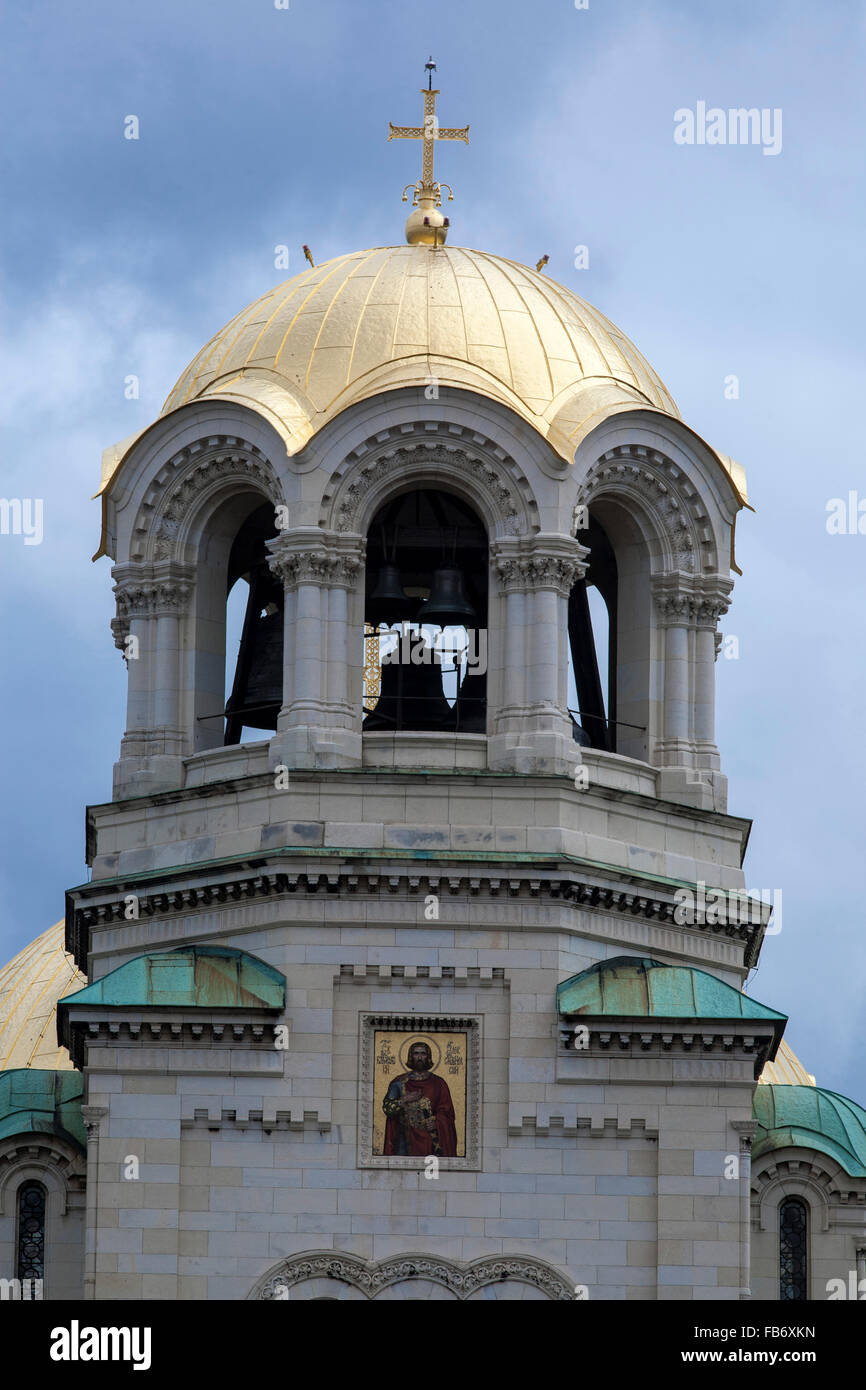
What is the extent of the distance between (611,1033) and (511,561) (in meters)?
6.60

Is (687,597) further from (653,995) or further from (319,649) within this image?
(653,995)

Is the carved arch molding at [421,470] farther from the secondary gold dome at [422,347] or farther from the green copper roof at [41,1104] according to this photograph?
the green copper roof at [41,1104]

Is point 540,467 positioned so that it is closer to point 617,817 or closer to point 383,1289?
point 617,817

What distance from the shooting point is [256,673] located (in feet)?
188

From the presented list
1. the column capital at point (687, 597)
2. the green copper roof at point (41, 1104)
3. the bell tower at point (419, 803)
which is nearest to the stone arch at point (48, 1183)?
the green copper roof at point (41, 1104)

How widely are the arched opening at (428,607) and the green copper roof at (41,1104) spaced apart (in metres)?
6.52

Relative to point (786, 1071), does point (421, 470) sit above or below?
above

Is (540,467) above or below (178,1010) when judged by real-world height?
above

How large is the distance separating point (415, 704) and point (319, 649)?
3.78 m

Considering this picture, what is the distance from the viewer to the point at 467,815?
53.1 m

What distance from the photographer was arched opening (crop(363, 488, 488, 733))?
5591cm

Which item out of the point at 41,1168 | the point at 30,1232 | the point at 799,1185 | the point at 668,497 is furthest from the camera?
the point at 668,497

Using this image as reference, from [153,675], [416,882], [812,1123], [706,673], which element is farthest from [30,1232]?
[706,673]

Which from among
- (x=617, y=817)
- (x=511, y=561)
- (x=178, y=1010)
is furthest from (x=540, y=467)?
(x=178, y=1010)
